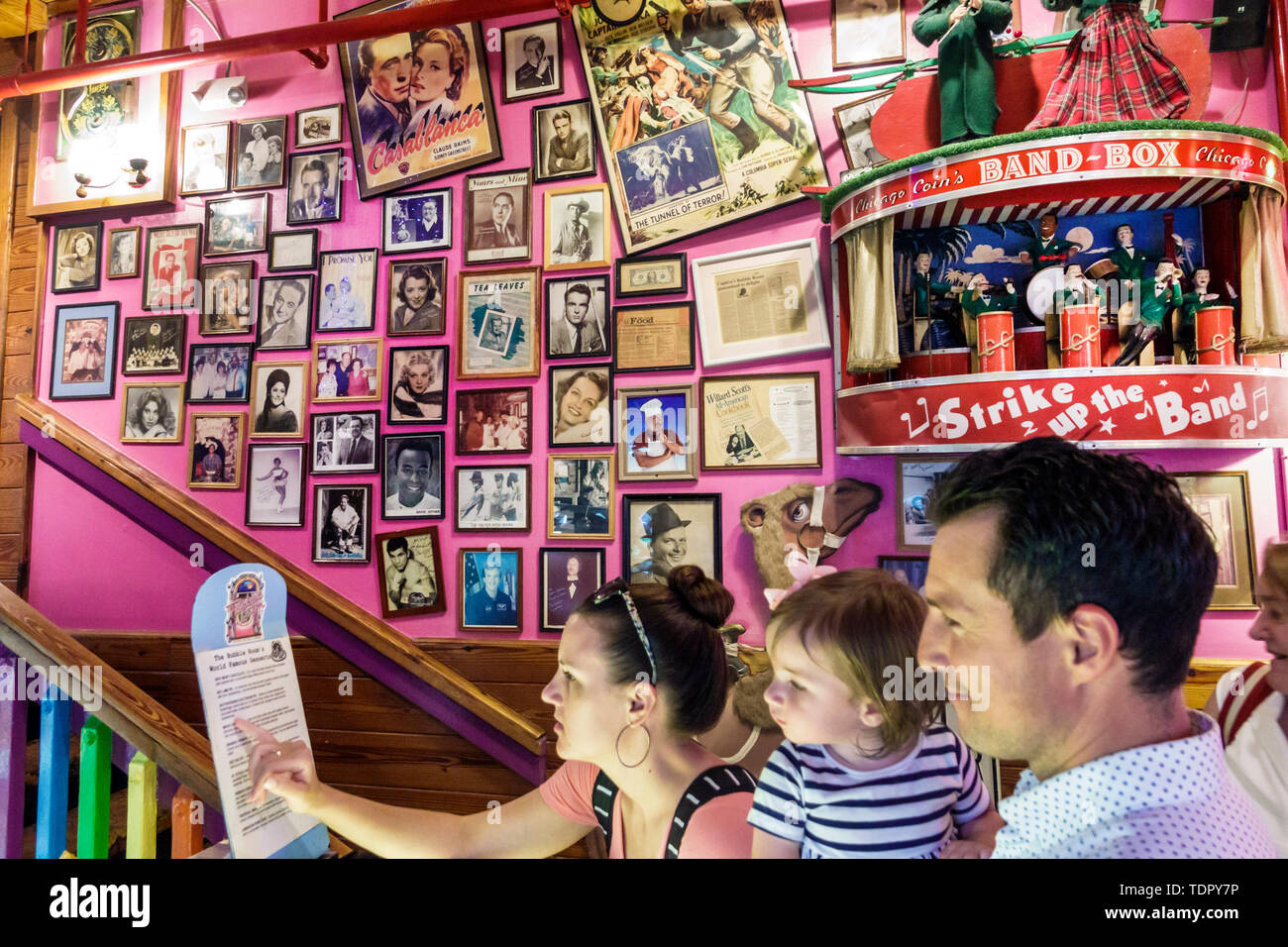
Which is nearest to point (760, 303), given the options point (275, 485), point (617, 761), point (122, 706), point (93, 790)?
point (617, 761)

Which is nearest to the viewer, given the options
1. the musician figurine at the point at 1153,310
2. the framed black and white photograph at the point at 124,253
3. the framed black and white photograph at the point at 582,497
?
the musician figurine at the point at 1153,310

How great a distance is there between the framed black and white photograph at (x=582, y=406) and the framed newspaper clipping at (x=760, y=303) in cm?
33

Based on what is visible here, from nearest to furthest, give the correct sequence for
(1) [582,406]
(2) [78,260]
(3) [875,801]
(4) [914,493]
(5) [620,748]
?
(3) [875,801] < (5) [620,748] < (4) [914,493] < (1) [582,406] < (2) [78,260]

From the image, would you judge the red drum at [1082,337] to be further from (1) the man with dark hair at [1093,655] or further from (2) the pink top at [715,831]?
(2) the pink top at [715,831]

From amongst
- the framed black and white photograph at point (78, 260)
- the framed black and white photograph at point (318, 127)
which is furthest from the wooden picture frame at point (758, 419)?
the framed black and white photograph at point (78, 260)

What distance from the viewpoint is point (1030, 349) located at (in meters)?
1.80

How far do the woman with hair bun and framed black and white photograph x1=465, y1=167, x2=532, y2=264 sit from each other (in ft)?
3.97

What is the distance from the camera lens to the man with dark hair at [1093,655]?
3.77 feet

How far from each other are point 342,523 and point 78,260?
1.51m

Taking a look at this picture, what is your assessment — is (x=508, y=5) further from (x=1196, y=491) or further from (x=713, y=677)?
(x=1196, y=491)

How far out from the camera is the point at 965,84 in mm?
1775

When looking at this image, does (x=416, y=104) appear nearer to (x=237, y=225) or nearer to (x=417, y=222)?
(x=417, y=222)

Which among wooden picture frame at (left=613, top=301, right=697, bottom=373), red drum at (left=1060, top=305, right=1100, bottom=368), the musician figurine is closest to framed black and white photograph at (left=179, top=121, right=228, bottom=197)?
wooden picture frame at (left=613, top=301, right=697, bottom=373)

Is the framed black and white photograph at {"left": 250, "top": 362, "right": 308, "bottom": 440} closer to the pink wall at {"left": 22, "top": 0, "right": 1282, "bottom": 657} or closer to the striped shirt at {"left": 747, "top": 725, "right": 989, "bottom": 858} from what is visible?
the pink wall at {"left": 22, "top": 0, "right": 1282, "bottom": 657}
